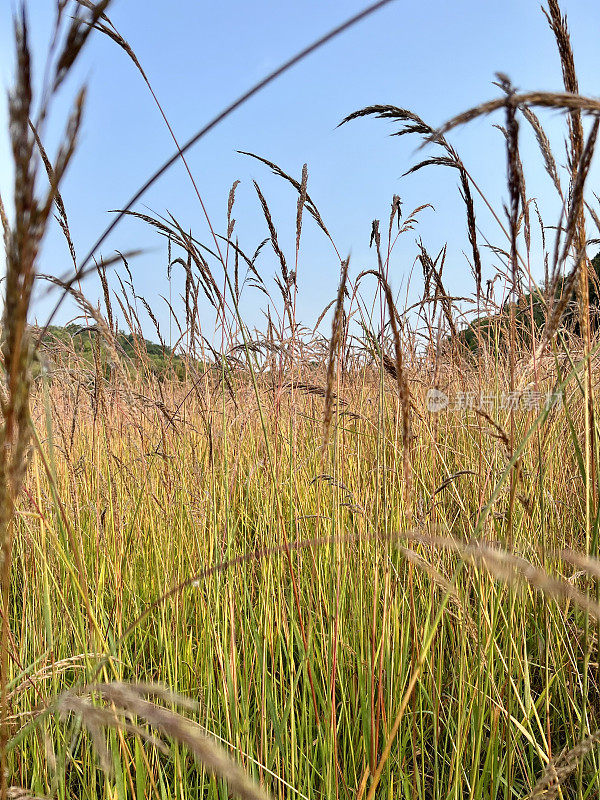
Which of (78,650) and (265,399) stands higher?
(265,399)

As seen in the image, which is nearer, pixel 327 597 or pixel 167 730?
pixel 167 730

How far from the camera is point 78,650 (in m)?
1.47

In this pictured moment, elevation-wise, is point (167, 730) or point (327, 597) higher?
point (167, 730)

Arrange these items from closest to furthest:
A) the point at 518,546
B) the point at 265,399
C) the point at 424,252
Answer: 1. the point at 518,546
2. the point at 424,252
3. the point at 265,399

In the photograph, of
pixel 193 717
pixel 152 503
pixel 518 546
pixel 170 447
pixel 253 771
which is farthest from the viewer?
pixel 170 447

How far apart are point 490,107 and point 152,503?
175cm

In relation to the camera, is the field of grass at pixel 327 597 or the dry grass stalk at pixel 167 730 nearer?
the dry grass stalk at pixel 167 730

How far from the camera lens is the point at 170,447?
95.4 inches

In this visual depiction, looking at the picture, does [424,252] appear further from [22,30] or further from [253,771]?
[22,30]

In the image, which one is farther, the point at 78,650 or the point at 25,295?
the point at 78,650

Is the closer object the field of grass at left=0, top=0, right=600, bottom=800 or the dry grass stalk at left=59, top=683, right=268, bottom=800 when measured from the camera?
the dry grass stalk at left=59, top=683, right=268, bottom=800

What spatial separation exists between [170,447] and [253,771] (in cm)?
148

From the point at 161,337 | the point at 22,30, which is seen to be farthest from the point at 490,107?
the point at 161,337

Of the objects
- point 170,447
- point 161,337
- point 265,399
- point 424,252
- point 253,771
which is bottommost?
point 253,771
